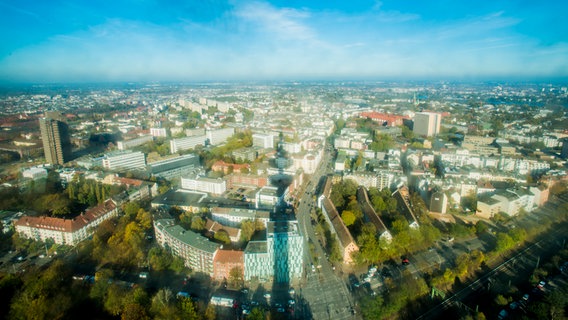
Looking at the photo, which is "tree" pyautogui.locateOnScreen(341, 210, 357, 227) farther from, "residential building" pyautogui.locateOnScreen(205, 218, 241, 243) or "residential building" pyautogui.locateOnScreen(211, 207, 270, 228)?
"residential building" pyautogui.locateOnScreen(205, 218, 241, 243)

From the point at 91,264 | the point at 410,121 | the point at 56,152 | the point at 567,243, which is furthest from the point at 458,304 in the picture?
the point at 410,121

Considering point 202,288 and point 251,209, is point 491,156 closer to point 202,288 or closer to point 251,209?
point 251,209

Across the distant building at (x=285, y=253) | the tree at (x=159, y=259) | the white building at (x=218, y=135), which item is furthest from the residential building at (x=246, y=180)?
the white building at (x=218, y=135)

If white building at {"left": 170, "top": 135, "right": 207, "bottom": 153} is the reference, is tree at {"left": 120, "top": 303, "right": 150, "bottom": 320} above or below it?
below

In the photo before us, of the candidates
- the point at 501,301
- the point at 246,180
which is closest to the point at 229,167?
the point at 246,180

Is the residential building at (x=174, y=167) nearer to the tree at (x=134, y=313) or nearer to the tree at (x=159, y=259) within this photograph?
the tree at (x=159, y=259)

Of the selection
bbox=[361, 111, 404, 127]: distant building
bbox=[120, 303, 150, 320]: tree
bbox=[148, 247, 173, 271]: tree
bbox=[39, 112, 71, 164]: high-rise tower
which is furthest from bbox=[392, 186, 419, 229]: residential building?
bbox=[39, 112, 71, 164]: high-rise tower
